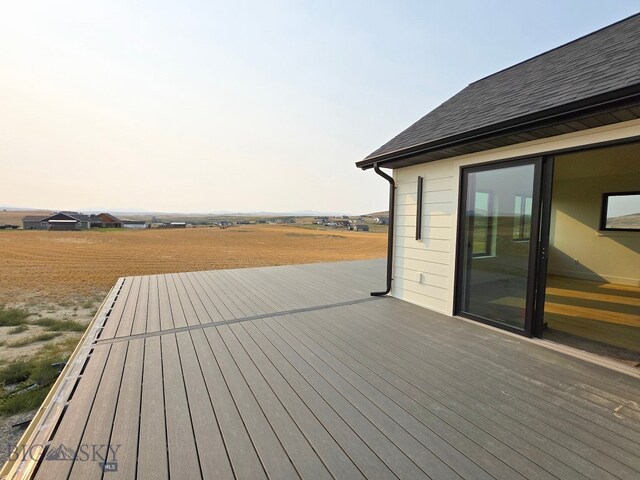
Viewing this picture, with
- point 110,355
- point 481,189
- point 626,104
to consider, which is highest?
point 626,104

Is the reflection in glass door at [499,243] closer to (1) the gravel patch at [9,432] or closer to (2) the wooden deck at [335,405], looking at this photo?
(2) the wooden deck at [335,405]

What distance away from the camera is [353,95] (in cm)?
1007

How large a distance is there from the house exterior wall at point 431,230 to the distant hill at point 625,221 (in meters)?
4.21

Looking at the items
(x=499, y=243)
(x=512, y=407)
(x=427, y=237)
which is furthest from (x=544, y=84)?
(x=512, y=407)

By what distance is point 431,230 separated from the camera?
12.7 feet

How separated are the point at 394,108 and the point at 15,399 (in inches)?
448

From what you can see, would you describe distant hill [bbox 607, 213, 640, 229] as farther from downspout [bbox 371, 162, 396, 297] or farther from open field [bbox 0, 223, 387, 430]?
open field [bbox 0, 223, 387, 430]

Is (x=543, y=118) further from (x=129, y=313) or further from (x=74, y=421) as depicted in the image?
(x=129, y=313)

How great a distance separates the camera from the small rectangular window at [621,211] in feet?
16.8

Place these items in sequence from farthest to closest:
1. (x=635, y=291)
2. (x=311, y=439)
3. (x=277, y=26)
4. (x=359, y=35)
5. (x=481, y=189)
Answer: (x=359, y=35) < (x=277, y=26) < (x=635, y=291) < (x=481, y=189) < (x=311, y=439)

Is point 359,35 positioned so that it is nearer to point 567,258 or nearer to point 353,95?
point 353,95

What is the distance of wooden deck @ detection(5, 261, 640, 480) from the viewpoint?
1.34 metres

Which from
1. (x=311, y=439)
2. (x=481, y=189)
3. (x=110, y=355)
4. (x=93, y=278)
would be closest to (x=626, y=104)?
(x=481, y=189)

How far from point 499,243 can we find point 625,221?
165 inches
